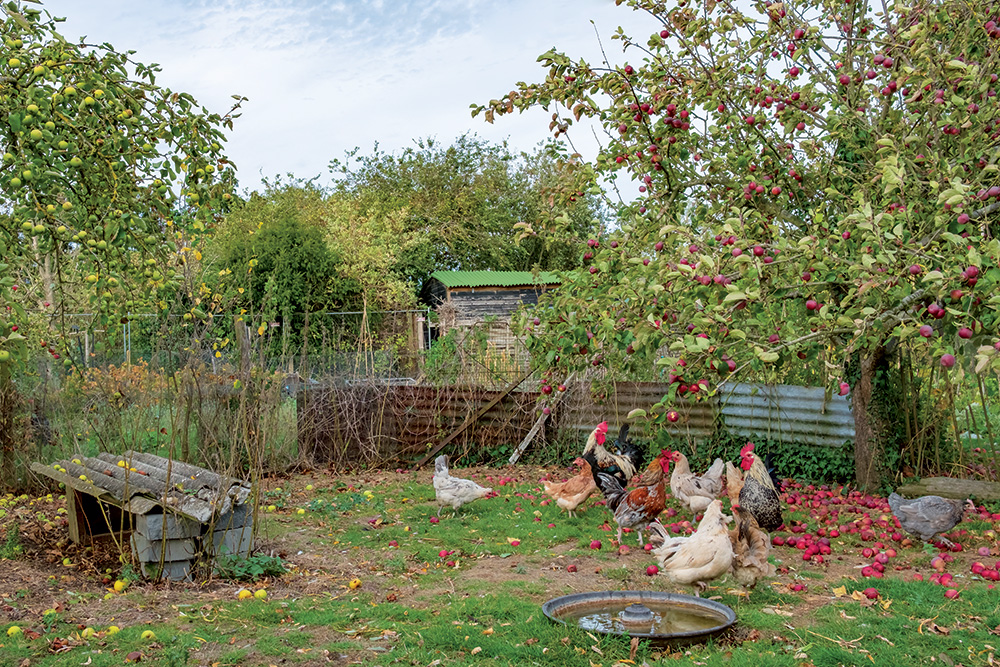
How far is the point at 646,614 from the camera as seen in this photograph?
183 inches

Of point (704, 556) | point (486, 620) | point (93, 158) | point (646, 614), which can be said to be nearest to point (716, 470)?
point (704, 556)

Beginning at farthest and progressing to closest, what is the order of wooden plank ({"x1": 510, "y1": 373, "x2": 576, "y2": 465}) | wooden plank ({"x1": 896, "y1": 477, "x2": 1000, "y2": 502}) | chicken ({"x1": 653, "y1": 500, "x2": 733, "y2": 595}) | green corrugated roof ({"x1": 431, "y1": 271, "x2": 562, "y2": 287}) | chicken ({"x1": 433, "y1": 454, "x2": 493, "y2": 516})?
green corrugated roof ({"x1": 431, "y1": 271, "x2": 562, "y2": 287}), wooden plank ({"x1": 510, "y1": 373, "x2": 576, "y2": 465}), chicken ({"x1": 433, "y1": 454, "x2": 493, "y2": 516}), wooden plank ({"x1": 896, "y1": 477, "x2": 1000, "y2": 502}), chicken ({"x1": 653, "y1": 500, "x2": 733, "y2": 595})

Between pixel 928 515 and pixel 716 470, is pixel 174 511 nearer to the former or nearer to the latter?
pixel 716 470

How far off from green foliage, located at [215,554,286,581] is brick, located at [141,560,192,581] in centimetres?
22

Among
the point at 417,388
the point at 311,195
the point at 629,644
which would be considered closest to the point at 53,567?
the point at 629,644

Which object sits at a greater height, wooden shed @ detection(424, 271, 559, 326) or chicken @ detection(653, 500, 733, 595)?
wooden shed @ detection(424, 271, 559, 326)

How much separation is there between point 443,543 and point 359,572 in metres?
1.10

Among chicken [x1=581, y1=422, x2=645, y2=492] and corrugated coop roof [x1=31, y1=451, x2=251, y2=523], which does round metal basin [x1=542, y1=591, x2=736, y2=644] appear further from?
chicken [x1=581, y1=422, x2=645, y2=492]

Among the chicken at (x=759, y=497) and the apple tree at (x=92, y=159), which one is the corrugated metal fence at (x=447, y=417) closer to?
the chicken at (x=759, y=497)

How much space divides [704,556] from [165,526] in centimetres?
Answer: 376

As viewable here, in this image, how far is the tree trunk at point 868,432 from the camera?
8594 millimetres

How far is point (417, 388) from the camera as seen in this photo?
11648 millimetres

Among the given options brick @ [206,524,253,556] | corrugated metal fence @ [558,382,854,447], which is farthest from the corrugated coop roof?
corrugated metal fence @ [558,382,854,447]

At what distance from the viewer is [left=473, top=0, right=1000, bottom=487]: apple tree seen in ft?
14.7
